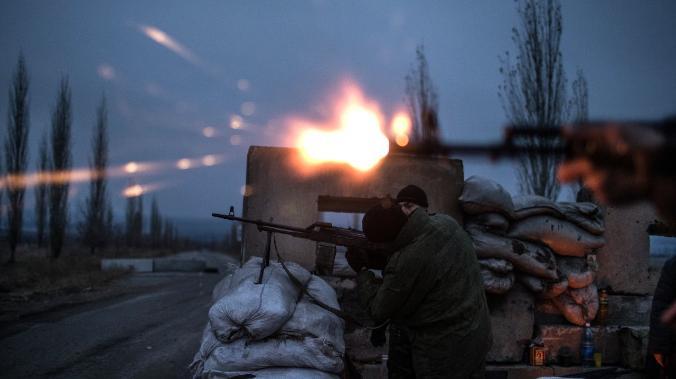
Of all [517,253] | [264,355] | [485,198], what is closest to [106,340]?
[264,355]

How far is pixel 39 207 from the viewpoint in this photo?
1099 inches

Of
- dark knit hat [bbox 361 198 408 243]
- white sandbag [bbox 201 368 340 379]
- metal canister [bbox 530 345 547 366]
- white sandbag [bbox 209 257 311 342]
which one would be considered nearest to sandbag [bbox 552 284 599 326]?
metal canister [bbox 530 345 547 366]

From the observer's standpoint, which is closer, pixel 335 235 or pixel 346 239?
pixel 346 239

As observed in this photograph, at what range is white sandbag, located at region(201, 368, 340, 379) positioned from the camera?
131 inches

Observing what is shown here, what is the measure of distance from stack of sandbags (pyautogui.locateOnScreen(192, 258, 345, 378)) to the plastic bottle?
8.78 feet

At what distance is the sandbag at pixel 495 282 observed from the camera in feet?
15.1

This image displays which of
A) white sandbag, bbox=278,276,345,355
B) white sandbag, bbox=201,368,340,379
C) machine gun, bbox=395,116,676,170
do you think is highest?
machine gun, bbox=395,116,676,170

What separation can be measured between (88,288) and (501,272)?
1174cm

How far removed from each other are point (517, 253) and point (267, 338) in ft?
8.53

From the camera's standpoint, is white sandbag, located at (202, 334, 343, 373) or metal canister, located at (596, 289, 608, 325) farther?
metal canister, located at (596, 289, 608, 325)

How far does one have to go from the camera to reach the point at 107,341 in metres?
6.79

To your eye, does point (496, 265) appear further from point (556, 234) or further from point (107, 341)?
point (107, 341)

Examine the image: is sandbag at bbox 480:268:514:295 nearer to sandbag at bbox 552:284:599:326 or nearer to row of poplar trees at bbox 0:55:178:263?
→ sandbag at bbox 552:284:599:326

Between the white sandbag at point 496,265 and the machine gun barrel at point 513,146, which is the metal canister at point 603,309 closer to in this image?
the white sandbag at point 496,265
